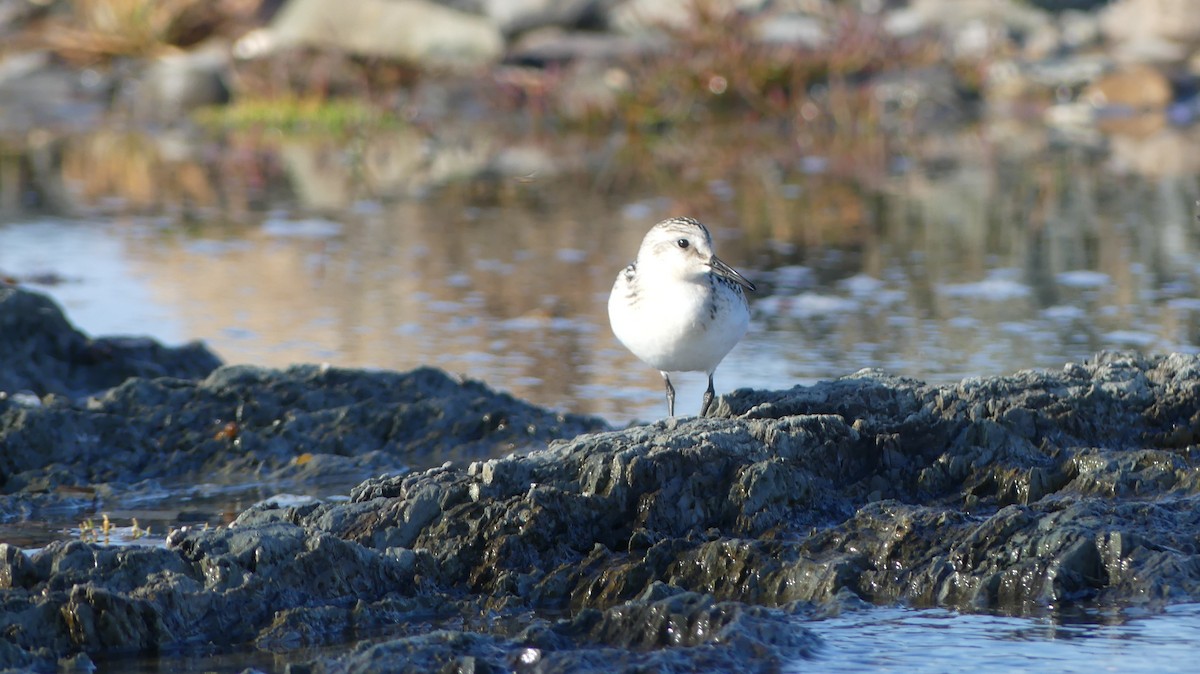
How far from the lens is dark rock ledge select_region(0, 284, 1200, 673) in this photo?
14.1 ft

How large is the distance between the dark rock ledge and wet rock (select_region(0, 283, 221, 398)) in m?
2.70

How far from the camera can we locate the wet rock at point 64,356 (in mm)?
7340

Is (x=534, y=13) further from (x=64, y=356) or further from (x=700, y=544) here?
(x=700, y=544)

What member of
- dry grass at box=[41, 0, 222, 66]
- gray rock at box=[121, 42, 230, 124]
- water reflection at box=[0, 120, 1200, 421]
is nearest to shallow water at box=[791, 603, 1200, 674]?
water reflection at box=[0, 120, 1200, 421]

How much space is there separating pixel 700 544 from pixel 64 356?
157 inches

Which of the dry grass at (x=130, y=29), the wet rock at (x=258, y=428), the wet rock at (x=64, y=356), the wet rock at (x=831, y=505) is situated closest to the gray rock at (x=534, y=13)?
the dry grass at (x=130, y=29)

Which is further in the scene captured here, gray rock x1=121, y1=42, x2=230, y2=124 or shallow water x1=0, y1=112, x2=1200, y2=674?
gray rock x1=121, y1=42, x2=230, y2=124

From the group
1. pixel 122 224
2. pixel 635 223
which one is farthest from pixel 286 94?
pixel 635 223

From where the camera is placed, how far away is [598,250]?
463 inches

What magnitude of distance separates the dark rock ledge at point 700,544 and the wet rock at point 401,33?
57.4 feet

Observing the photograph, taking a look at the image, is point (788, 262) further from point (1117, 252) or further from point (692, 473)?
point (692, 473)

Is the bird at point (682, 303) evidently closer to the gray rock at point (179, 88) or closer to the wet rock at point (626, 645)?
the wet rock at point (626, 645)

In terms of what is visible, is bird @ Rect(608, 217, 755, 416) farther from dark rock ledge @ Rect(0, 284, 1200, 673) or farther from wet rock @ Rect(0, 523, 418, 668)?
wet rock @ Rect(0, 523, 418, 668)

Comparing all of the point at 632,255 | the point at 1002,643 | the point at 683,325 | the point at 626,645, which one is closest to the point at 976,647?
the point at 1002,643
